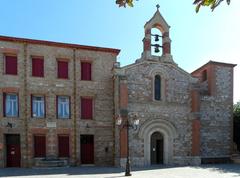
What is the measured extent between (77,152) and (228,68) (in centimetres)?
1589

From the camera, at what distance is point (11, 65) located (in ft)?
67.9

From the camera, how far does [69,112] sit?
70.9ft

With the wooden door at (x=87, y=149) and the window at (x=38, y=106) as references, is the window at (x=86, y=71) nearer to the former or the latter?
the window at (x=38, y=106)

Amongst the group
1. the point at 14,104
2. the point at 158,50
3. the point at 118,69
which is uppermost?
the point at 158,50

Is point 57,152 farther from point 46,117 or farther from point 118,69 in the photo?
point 118,69

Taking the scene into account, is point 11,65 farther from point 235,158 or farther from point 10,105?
point 235,158

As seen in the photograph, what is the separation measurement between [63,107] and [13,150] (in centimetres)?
494

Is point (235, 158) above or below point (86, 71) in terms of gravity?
below

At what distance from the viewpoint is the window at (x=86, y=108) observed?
22.0m

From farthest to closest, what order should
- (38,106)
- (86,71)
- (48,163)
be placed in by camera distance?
(86,71) < (38,106) < (48,163)

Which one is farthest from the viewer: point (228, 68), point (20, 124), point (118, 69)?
point (228, 68)

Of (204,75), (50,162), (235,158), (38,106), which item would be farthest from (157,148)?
(38,106)

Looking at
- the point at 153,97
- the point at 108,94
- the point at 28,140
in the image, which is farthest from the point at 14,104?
the point at 153,97

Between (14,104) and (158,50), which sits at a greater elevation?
(158,50)
